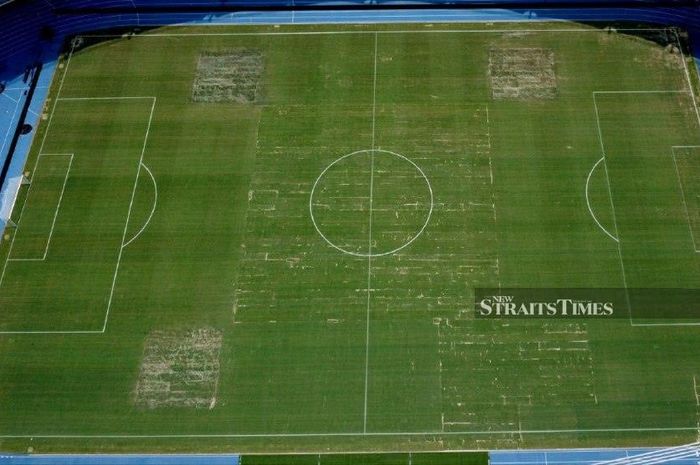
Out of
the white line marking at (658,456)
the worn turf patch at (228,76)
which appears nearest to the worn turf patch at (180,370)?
the worn turf patch at (228,76)

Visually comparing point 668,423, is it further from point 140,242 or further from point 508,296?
point 140,242

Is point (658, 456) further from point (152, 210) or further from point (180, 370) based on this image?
point (152, 210)

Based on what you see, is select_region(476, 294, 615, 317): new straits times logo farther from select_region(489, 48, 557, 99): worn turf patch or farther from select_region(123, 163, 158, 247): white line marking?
select_region(123, 163, 158, 247): white line marking

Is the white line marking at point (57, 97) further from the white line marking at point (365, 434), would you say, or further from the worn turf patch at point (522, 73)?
the worn turf patch at point (522, 73)

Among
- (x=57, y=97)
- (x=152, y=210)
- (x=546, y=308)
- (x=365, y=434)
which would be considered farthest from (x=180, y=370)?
(x=57, y=97)

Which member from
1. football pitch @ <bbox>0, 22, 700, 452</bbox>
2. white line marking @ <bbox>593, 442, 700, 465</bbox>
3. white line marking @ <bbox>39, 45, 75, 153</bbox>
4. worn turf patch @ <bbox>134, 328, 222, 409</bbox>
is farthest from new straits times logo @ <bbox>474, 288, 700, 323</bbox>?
white line marking @ <bbox>39, 45, 75, 153</bbox>

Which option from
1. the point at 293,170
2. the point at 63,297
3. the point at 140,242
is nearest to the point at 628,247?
the point at 293,170
